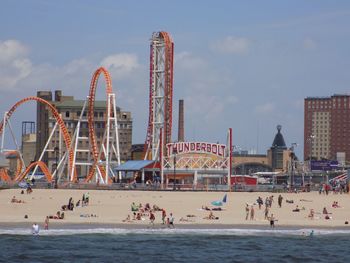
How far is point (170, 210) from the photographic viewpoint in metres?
55.0

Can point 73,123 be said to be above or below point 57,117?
above

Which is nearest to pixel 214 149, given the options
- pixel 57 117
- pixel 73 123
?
pixel 57 117

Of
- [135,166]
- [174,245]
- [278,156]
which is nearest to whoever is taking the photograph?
[174,245]

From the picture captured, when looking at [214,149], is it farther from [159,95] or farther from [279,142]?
[279,142]

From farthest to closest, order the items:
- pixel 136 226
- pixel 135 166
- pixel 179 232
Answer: pixel 135 166 < pixel 136 226 < pixel 179 232

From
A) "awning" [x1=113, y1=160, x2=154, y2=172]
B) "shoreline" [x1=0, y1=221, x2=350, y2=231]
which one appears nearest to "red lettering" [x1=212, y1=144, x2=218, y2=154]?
"awning" [x1=113, y1=160, x2=154, y2=172]

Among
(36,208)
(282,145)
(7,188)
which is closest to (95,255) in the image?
(36,208)

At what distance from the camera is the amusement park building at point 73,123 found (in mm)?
171625

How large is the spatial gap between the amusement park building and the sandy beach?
98.8m

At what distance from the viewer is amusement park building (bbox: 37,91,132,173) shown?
172 meters

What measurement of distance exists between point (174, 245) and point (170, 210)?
13.9m

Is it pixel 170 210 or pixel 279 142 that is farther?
pixel 279 142

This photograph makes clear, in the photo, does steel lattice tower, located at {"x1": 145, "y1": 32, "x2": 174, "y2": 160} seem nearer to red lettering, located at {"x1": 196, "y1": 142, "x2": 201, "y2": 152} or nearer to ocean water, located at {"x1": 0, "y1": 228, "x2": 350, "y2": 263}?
red lettering, located at {"x1": 196, "y1": 142, "x2": 201, "y2": 152}

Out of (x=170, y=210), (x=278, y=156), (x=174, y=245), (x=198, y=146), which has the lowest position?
(x=174, y=245)
